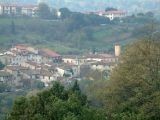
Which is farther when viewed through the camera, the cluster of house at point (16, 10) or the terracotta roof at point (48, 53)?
the cluster of house at point (16, 10)

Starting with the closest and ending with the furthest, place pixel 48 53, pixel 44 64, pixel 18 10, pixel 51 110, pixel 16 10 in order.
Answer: pixel 51 110 → pixel 44 64 → pixel 48 53 → pixel 16 10 → pixel 18 10

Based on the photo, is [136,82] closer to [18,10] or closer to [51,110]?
[51,110]

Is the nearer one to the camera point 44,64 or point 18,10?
point 44,64

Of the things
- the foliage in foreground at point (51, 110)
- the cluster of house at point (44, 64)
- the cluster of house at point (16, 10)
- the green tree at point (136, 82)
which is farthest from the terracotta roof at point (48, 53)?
the foliage in foreground at point (51, 110)

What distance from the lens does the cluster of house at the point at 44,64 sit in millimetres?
37594

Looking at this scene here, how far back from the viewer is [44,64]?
1756 inches

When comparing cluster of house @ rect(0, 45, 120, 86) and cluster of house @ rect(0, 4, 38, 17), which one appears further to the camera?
cluster of house @ rect(0, 4, 38, 17)

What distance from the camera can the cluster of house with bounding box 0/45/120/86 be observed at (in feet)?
123

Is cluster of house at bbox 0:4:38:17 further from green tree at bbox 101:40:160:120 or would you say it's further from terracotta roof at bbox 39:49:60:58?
green tree at bbox 101:40:160:120

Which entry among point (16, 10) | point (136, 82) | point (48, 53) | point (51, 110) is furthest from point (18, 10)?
point (51, 110)

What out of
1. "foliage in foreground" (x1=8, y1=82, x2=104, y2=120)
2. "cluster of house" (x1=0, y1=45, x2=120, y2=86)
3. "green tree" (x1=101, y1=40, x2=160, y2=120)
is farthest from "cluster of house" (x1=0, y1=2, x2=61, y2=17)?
"foliage in foreground" (x1=8, y1=82, x2=104, y2=120)

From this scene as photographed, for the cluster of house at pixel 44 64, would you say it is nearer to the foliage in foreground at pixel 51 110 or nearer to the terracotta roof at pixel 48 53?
the terracotta roof at pixel 48 53

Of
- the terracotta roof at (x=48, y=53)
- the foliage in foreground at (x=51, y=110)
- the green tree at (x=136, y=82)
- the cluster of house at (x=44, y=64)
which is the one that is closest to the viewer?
the foliage in foreground at (x=51, y=110)

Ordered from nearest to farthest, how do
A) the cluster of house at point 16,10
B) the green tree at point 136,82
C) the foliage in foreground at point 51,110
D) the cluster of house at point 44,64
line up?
1. the foliage in foreground at point 51,110
2. the green tree at point 136,82
3. the cluster of house at point 44,64
4. the cluster of house at point 16,10
